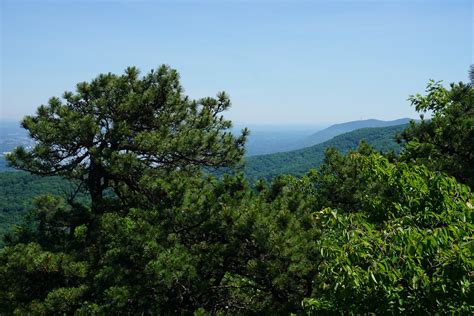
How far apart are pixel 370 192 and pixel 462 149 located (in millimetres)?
3714

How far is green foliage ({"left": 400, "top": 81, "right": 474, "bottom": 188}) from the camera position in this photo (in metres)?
7.91

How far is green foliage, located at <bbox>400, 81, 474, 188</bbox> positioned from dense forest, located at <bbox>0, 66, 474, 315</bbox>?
0.03m

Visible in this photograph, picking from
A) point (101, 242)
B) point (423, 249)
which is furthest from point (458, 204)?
point (101, 242)

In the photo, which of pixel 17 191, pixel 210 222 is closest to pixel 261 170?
pixel 17 191

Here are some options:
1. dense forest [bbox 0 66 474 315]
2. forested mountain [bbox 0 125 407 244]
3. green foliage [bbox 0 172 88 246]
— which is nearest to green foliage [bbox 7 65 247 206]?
A: dense forest [bbox 0 66 474 315]

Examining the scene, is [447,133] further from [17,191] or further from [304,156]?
[304,156]

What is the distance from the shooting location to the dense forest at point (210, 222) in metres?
3.23

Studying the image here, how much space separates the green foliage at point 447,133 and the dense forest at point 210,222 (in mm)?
34

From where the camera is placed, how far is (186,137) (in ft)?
28.4

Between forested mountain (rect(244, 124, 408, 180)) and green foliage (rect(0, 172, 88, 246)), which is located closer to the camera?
green foliage (rect(0, 172, 88, 246))

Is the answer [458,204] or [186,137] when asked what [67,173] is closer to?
[186,137]

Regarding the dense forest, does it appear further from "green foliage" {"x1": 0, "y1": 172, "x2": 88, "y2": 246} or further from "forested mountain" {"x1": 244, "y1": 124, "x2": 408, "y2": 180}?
"forested mountain" {"x1": 244, "y1": 124, "x2": 408, "y2": 180}

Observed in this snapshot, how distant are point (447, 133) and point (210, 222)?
5.58 m

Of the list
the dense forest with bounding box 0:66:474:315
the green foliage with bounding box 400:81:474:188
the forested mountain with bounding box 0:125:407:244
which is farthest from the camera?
the forested mountain with bounding box 0:125:407:244
